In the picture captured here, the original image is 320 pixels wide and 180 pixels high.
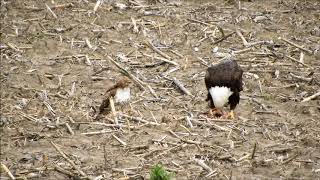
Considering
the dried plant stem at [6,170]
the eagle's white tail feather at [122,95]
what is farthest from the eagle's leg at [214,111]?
the dried plant stem at [6,170]

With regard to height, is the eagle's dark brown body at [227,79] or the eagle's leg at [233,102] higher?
the eagle's dark brown body at [227,79]

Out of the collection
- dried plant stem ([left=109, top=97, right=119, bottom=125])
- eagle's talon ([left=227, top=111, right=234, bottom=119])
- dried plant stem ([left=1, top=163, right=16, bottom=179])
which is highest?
eagle's talon ([left=227, top=111, right=234, bottom=119])

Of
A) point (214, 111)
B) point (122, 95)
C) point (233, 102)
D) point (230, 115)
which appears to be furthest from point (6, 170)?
point (233, 102)

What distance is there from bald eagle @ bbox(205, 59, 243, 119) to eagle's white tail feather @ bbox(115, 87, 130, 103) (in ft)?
3.42

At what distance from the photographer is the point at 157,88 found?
319 inches

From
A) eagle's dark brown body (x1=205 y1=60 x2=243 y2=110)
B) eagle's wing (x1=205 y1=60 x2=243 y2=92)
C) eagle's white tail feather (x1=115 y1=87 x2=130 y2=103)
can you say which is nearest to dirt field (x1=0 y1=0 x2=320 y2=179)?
eagle's white tail feather (x1=115 y1=87 x2=130 y2=103)

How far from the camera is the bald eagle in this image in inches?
286

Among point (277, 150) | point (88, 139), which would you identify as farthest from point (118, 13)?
point (277, 150)

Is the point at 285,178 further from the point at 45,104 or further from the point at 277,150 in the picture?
the point at 45,104

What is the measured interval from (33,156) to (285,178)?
266 cm

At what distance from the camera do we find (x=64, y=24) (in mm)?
10117

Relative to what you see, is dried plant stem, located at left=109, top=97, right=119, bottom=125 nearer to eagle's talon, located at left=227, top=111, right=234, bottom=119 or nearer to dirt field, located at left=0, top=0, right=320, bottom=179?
dirt field, located at left=0, top=0, right=320, bottom=179

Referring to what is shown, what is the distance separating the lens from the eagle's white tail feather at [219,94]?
7.24 m

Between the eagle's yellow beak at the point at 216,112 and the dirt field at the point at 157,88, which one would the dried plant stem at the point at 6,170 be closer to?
the dirt field at the point at 157,88
